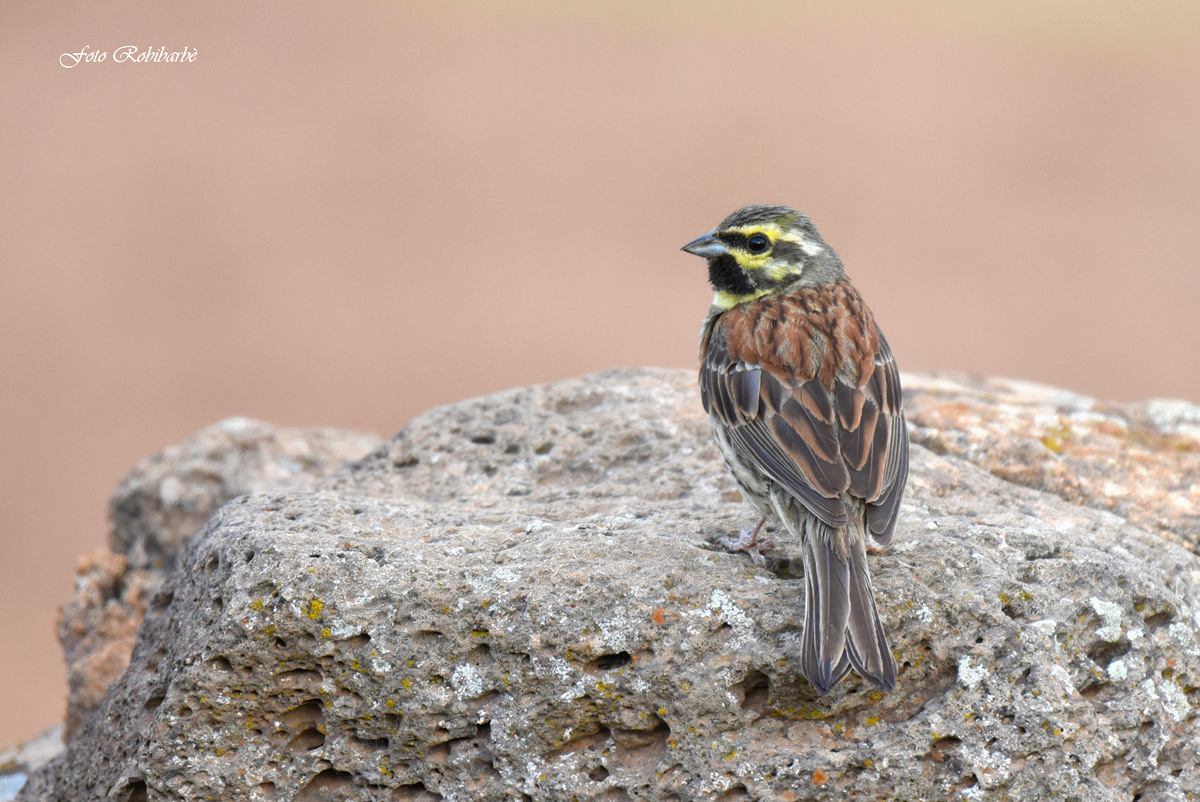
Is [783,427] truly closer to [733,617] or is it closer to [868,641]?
[733,617]

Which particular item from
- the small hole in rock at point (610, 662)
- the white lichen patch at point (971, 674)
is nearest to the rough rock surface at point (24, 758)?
the small hole in rock at point (610, 662)

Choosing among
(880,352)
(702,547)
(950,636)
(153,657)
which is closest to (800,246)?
(880,352)

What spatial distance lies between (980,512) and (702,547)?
127 centimetres

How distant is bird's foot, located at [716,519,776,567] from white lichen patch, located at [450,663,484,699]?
110 cm

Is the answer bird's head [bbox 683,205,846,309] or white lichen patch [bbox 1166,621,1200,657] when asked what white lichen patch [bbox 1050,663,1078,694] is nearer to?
white lichen patch [bbox 1166,621,1200,657]

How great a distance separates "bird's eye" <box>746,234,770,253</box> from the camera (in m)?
5.12

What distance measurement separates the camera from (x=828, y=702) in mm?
3451

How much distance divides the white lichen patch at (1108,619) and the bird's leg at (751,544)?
44.2 inches

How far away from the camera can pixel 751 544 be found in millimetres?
4082

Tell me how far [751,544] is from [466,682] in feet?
3.97

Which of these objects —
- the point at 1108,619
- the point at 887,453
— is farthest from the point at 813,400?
the point at 1108,619

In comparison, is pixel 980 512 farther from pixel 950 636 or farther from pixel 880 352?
pixel 950 636

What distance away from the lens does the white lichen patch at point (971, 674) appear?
349cm

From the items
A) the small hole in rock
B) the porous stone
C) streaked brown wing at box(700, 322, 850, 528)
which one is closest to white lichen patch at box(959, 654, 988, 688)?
streaked brown wing at box(700, 322, 850, 528)
